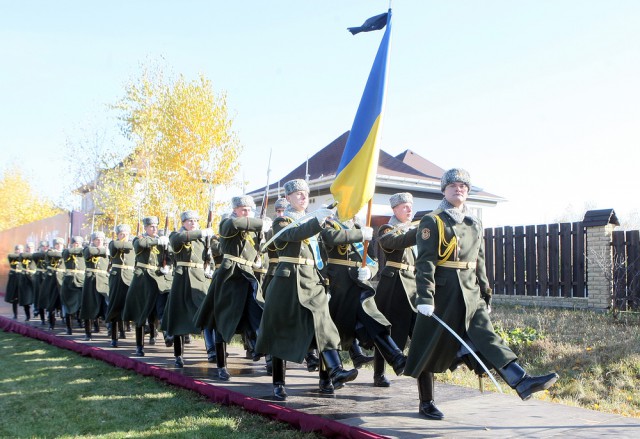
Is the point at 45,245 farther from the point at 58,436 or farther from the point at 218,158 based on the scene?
the point at 58,436

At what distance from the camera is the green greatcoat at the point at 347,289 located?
5.94m

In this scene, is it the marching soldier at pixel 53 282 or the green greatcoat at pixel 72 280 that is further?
the marching soldier at pixel 53 282

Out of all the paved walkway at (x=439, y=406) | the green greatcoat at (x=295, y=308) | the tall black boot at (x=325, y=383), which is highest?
the green greatcoat at (x=295, y=308)

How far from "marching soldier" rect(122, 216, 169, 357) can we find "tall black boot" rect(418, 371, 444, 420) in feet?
16.6

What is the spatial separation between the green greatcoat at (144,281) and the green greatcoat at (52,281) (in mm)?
4312

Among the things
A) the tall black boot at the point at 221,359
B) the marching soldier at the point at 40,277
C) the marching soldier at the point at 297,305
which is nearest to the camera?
the marching soldier at the point at 297,305

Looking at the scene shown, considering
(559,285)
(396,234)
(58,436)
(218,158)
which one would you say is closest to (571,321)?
(559,285)

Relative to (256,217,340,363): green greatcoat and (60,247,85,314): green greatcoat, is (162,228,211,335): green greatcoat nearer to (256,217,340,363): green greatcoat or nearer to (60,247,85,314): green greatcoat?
(256,217,340,363): green greatcoat

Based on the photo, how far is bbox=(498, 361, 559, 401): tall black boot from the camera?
4.31 m

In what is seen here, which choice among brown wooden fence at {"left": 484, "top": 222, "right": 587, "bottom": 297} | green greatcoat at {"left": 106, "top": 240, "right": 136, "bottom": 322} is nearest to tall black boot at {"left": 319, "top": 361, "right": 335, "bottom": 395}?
green greatcoat at {"left": 106, "top": 240, "right": 136, "bottom": 322}

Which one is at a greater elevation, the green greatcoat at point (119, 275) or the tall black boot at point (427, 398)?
the green greatcoat at point (119, 275)

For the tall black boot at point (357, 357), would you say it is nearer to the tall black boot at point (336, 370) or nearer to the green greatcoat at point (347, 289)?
the green greatcoat at point (347, 289)

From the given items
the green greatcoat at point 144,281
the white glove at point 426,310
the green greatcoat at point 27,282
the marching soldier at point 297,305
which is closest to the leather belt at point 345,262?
the marching soldier at point 297,305

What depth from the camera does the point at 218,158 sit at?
55.0ft
